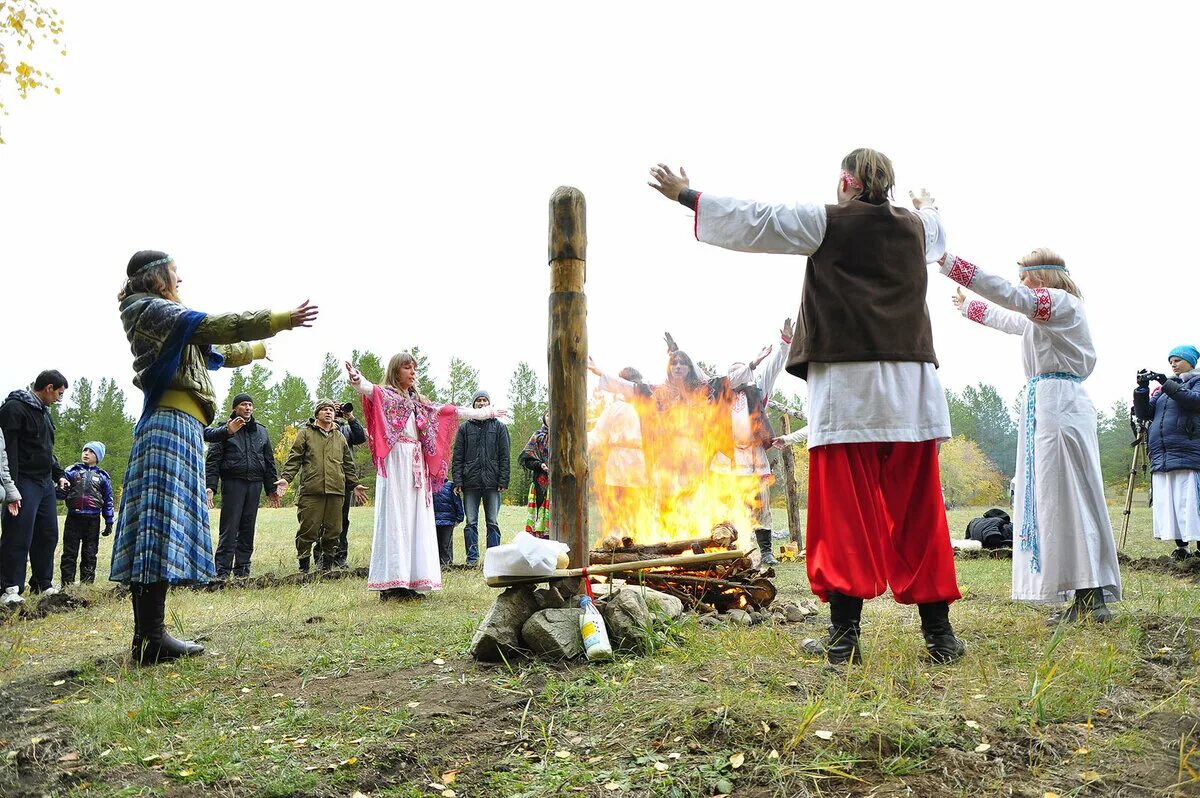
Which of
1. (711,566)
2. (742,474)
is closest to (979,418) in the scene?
(742,474)

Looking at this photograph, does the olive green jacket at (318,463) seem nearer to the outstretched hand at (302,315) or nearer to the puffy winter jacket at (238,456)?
the puffy winter jacket at (238,456)

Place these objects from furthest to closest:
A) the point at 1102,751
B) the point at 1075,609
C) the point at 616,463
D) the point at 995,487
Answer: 1. the point at 995,487
2. the point at 616,463
3. the point at 1075,609
4. the point at 1102,751

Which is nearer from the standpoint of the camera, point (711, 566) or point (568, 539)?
point (568, 539)

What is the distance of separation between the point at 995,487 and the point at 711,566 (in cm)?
4656

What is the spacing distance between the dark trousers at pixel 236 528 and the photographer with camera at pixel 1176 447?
10.5 metres

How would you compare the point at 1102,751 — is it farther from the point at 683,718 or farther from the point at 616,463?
the point at 616,463

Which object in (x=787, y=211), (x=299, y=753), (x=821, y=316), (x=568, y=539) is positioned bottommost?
(x=299, y=753)

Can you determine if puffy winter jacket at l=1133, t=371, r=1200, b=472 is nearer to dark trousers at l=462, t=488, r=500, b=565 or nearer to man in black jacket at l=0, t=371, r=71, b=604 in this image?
dark trousers at l=462, t=488, r=500, b=565

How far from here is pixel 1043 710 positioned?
3.27 metres

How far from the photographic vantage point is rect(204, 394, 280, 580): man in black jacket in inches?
401

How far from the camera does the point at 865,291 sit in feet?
13.7

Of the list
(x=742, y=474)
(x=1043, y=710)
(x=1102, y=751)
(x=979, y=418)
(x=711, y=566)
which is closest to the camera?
(x=1102, y=751)

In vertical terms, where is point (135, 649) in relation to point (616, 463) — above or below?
below

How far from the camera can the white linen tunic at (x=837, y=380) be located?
4152 mm
